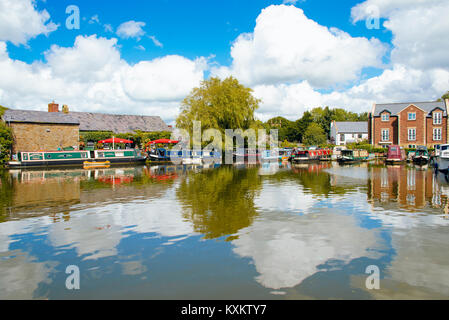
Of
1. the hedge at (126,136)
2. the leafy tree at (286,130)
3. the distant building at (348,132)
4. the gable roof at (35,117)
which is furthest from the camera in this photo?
the leafy tree at (286,130)

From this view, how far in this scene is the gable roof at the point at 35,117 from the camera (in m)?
46.3

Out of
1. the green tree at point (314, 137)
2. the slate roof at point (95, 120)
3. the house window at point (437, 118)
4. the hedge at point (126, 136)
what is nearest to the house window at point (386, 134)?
the house window at point (437, 118)

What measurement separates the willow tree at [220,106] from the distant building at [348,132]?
4639cm

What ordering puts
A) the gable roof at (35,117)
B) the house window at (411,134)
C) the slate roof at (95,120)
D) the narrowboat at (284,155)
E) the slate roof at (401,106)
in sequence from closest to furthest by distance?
the gable roof at (35,117) < the slate roof at (95,120) < the narrowboat at (284,155) < the slate roof at (401,106) < the house window at (411,134)

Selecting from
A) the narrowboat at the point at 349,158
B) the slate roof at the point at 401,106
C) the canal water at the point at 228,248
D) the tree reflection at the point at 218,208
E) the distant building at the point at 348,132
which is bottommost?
the canal water at the point at 228,248

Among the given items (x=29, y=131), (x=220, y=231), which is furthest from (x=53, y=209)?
(x=29, y=131)

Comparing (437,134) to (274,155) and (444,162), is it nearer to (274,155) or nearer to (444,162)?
(274,155)

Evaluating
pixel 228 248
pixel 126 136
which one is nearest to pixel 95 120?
pixel 126 136

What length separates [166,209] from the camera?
485 inches

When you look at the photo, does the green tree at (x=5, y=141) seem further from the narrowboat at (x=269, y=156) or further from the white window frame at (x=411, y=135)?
the white window frame at (x=411, y=135)

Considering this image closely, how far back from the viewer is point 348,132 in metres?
86.9
